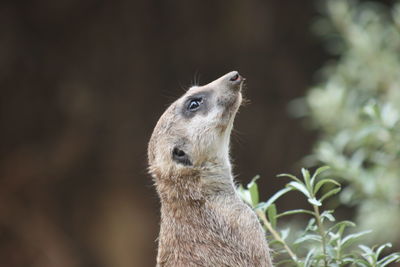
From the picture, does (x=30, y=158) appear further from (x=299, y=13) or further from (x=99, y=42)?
(x=299, y=13)

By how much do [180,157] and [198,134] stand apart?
0.11m

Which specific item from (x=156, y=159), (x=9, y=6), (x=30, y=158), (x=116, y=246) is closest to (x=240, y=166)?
(x=116, y=246)

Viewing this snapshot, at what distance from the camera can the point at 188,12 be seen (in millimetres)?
6715

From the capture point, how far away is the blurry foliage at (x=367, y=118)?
285 cm

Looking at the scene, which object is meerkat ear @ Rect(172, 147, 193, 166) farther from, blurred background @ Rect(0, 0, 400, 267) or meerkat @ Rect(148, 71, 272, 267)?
blurred background @ Rect(0, 0, 400, 267)

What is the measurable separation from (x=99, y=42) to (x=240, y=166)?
2.00 m

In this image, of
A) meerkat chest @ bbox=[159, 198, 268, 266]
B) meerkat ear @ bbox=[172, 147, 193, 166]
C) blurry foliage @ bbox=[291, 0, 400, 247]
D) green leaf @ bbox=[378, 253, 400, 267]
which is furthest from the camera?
blurry foliage @ bbox=[291, 0, 400, 247]

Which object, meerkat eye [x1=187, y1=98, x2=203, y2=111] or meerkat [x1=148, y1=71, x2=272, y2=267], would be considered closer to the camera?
meerkat [x1=148, y1=71, x2=272, y2=267]

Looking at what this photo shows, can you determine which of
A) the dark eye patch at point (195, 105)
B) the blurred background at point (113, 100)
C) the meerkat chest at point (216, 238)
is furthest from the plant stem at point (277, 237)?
the blurred background at point (113, 100)

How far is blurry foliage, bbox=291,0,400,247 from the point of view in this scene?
2.85m

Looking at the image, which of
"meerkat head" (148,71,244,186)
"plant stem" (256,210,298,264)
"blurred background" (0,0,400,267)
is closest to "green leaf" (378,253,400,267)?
"plant stem" (256,210,298,264)

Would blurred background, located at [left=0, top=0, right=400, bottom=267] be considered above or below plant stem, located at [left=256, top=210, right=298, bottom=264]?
above

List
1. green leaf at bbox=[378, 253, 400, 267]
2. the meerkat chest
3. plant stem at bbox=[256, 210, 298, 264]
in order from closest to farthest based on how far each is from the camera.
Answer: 1. green leaf at bbox=[378, 253, 400, 267]
2. plant stem at bbox=[256, 210, 298, 264]
3. the meerkat chest

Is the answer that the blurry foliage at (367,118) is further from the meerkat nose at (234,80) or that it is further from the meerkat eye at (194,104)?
the meerkat eye at (194,104)
